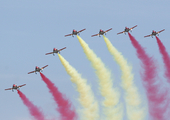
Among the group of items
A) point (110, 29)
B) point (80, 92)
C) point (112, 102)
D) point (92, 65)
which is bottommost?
point (112, 102)

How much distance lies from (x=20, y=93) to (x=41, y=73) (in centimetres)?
997

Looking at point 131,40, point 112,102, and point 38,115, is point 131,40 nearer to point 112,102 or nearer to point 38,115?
point 112,102

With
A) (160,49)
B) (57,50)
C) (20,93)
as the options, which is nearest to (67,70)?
(57,50)

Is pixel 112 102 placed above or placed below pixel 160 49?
below

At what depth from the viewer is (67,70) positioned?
320ft

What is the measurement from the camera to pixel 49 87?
95625 mm

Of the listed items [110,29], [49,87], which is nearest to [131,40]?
[110,29]

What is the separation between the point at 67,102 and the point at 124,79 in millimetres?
19421

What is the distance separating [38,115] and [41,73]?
43.3 feet

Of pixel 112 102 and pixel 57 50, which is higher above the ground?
pixel 57 50

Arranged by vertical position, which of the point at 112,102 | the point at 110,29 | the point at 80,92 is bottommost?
the point at 112,102

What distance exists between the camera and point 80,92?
97.6 meters

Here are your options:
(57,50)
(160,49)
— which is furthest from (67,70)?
(160,49)

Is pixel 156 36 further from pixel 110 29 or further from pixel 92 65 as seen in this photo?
pixel 92 65
